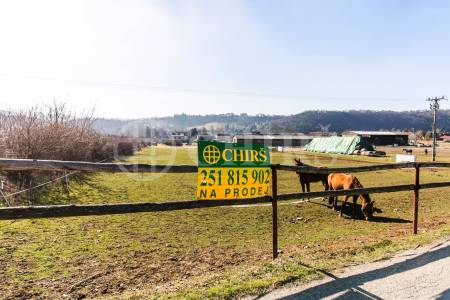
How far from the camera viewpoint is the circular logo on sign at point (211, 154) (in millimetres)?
5293

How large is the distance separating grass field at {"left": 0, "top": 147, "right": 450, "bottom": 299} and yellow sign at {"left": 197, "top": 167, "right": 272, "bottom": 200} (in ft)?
3.60

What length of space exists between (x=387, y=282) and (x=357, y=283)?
15.4 inches

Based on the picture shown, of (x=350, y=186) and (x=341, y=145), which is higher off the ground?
(x=350, y=186)

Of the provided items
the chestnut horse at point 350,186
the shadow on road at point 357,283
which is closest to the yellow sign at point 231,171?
the shadow on road at point 357,283

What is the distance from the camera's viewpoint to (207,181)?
527cm

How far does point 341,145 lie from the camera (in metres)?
59.2

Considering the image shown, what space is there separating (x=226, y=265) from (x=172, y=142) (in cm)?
10425

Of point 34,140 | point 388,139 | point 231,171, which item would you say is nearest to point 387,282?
point 231,171

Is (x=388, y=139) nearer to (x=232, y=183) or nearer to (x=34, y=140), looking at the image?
(x=34, y=140)

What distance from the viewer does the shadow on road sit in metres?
4.05

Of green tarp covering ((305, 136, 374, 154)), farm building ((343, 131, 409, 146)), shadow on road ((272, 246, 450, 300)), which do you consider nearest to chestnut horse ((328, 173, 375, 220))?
shadow on road ((272, 246, 450, 300))

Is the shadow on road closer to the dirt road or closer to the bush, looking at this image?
the dirt road

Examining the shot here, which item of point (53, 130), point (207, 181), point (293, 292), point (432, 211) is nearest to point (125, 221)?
point (207, 181)

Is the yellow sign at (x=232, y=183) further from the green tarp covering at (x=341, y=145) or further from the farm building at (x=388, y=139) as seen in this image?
the farm building at (x=388, y=139)
